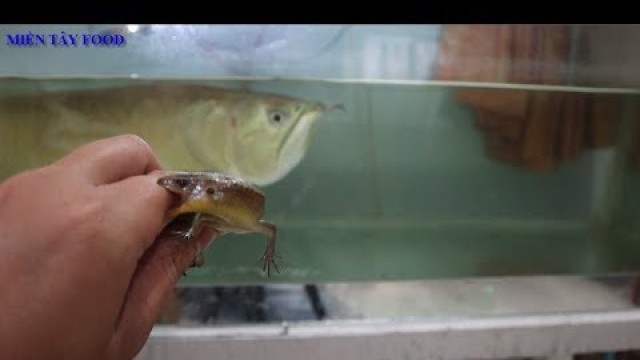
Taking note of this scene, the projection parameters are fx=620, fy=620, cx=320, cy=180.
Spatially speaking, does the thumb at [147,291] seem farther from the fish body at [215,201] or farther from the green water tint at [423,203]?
the green water tint at [423,203]

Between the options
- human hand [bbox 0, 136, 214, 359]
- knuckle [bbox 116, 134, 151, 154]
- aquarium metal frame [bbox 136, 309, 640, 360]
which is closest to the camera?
human hand [bbox 0, 136, 214, 359]

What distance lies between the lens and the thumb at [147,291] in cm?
42

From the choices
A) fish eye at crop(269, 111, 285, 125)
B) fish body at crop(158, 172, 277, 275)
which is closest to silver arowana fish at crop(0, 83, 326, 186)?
fish eye at crop(269, 111, 285, 125)

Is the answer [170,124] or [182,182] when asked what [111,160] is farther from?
[170,124]

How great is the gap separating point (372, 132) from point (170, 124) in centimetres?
36

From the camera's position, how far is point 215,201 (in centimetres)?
53

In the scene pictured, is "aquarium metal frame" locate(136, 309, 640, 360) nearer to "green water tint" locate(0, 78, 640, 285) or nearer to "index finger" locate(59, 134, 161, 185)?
"green water tint" locate(0, 78, 640, 285)

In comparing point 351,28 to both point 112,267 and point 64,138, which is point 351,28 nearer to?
point 64,138

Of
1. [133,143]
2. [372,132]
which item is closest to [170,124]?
[372,132]

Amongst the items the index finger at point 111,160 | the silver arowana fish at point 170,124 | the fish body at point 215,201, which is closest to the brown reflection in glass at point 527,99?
the silver arowana fish at point 170,124

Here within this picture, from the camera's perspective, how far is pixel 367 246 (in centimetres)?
118

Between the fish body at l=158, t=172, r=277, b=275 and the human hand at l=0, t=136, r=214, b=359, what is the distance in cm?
2

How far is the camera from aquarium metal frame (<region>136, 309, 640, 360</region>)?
91 centimetres

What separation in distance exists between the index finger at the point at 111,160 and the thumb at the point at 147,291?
0.06 meters
